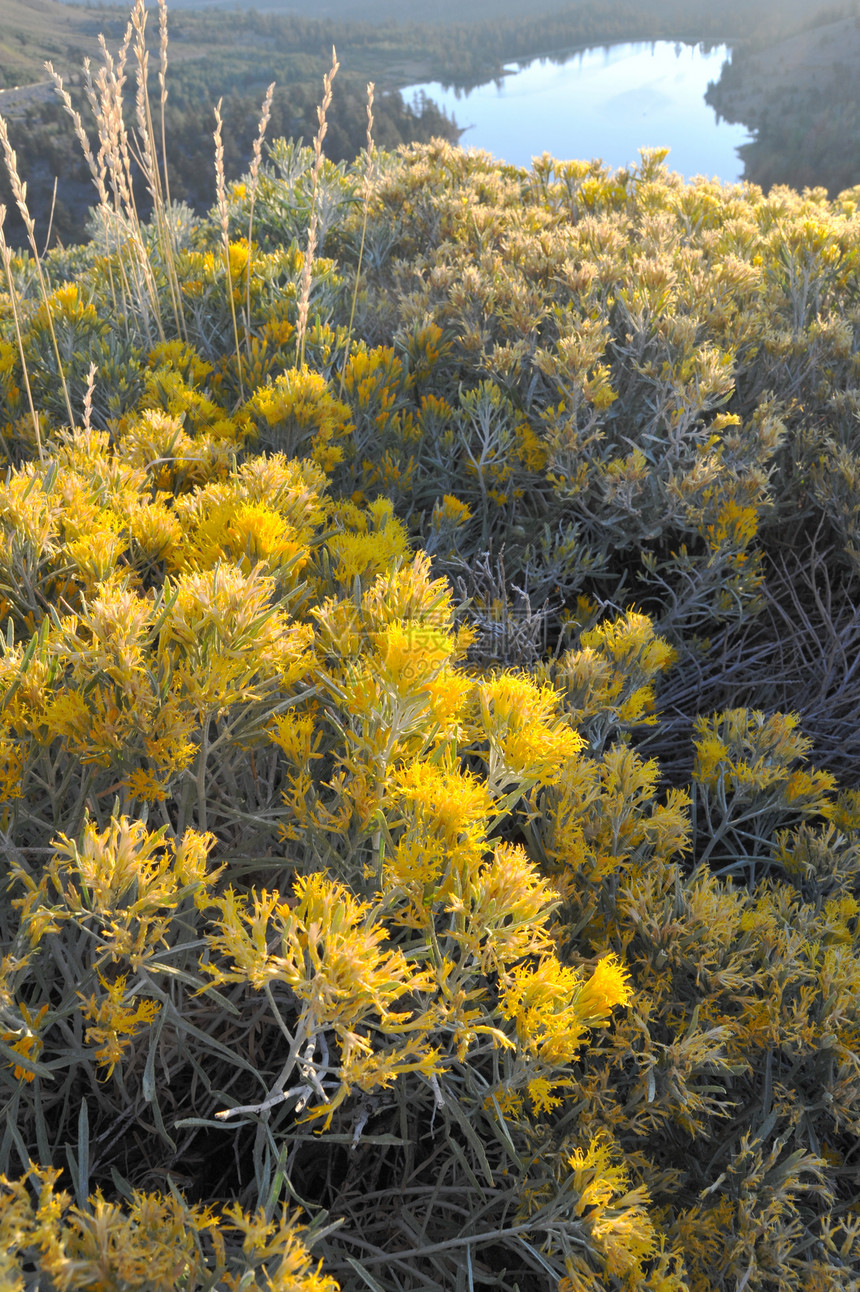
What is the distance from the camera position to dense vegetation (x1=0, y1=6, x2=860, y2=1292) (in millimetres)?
845

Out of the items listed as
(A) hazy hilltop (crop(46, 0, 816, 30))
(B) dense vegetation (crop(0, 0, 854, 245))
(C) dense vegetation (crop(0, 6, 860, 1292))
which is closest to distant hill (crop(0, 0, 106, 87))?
(B) dense vegetation (crop(0, 0, 854, 245))

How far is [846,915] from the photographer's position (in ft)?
4.62

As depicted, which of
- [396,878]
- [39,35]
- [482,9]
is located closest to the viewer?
[396,878]

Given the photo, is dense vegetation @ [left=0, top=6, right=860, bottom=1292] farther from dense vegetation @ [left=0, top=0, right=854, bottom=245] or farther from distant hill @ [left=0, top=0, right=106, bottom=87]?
distant hill @ [left=0, top=0, right=106, bottom=87]

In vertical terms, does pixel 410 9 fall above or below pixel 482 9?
above

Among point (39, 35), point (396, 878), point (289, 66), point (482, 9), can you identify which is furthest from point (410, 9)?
point (396, 878)

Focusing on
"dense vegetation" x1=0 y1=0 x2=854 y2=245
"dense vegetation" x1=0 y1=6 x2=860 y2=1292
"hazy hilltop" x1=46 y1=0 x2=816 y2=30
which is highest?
"hazy hilltop" x1=46 y1=0 x2=816 y2=30

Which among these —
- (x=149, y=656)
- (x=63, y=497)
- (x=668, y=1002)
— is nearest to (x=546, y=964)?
(x=668, y=1002)

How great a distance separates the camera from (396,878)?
871 mm

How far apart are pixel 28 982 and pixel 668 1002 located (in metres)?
1.01

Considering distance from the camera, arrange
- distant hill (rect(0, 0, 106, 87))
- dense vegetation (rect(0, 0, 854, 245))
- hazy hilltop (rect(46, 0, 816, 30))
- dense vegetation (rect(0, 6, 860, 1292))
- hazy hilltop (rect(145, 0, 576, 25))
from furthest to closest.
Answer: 1. hazy hilltop (rect(145, 0, 576, 25))
2. hazy hilltop (rect(46, 0, 816, 30))
3. distant hill (rect(0, 0, 106, 87))
4. dense vegetation (rect(0, 0, 854, 245))
5. dense vegetation (rect(0, 6, 860, 1292))

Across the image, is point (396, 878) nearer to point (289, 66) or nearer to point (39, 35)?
point (39, 35)

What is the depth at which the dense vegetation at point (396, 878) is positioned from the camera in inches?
33.3

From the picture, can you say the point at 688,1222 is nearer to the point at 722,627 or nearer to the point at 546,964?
the point at 546,964
